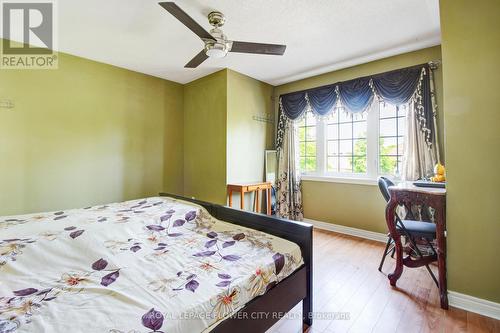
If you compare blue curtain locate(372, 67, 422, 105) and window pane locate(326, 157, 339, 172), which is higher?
blue curtain locate(372, 67, 422, 105)

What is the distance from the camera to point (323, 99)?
3.53 metres

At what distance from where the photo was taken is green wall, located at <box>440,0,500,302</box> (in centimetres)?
163

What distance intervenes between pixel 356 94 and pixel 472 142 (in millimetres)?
1747

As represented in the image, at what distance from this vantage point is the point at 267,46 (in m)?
1.97

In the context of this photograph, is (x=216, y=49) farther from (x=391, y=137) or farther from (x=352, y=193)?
(x=352, y=193)

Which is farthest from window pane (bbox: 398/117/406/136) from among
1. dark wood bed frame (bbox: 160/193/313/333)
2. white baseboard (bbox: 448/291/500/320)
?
dark wood bed frame (bbox: 160/193/313/333)

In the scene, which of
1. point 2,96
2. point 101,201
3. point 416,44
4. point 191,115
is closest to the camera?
point 2,96

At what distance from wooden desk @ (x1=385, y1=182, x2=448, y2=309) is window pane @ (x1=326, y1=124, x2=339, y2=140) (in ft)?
5.50

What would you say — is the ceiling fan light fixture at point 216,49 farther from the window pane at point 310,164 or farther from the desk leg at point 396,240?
the window pane at point 310,164

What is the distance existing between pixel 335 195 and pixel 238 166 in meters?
1.57

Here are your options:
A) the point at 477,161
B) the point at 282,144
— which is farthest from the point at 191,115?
the point at 477,161

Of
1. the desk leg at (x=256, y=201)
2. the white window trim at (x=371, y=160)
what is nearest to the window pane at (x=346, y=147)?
the white window trim at (x=371, y=160)

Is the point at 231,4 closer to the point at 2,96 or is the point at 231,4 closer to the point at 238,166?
the point at 238,166

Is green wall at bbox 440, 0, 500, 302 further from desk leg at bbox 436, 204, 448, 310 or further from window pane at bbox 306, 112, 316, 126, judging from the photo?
window pane at bbox 306, 112, 316, 126
